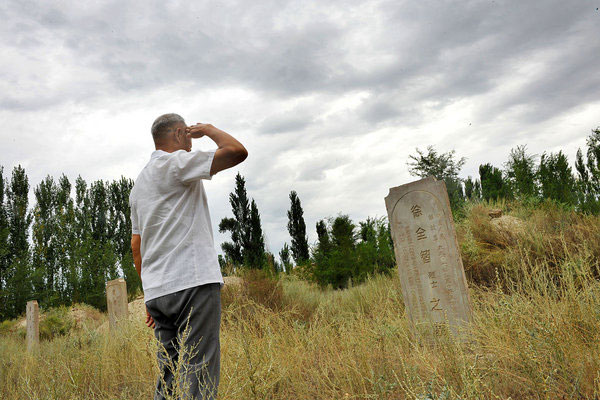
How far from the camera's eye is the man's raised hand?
236cm

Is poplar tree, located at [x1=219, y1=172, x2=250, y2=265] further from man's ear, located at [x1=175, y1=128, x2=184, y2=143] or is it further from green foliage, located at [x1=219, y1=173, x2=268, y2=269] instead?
man's ear, located at [x1=175, y1=128, x2=184, y2=143]

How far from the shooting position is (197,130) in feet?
7.90

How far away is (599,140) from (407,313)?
1640 cm

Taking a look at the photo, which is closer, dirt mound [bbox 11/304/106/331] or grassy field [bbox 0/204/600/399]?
grassy field [bbox 0/204/600/399]

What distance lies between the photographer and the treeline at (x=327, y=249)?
35.6 ft

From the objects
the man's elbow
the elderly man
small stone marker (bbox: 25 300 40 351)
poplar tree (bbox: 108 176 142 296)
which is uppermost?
poplar tree (bbox: 108 176 142 296)

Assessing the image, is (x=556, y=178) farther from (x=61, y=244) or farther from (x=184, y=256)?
(x=61, y=244)

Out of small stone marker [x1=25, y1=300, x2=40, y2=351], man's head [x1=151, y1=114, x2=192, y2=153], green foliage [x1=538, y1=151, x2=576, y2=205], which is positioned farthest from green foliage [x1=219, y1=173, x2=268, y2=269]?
man's head [x1=151, y1=114, x2=192, y2=153]

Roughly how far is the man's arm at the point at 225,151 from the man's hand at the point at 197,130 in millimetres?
27

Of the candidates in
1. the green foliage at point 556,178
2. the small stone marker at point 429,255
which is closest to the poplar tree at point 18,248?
the small stone marker at point 429,255

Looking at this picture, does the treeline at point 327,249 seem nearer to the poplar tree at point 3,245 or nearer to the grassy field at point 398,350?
the grassy field at point 398,350

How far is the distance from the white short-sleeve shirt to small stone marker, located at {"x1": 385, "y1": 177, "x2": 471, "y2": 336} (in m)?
3.43

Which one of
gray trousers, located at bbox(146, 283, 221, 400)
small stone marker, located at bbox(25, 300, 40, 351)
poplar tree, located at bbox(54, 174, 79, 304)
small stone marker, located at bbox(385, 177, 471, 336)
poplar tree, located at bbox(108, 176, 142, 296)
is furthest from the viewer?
poplar tree, located at bbox(108, 176, 142, 296)

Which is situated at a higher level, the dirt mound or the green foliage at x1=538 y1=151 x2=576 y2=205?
the green foliage at x1=538 y1=151 x2=576 y2=205
